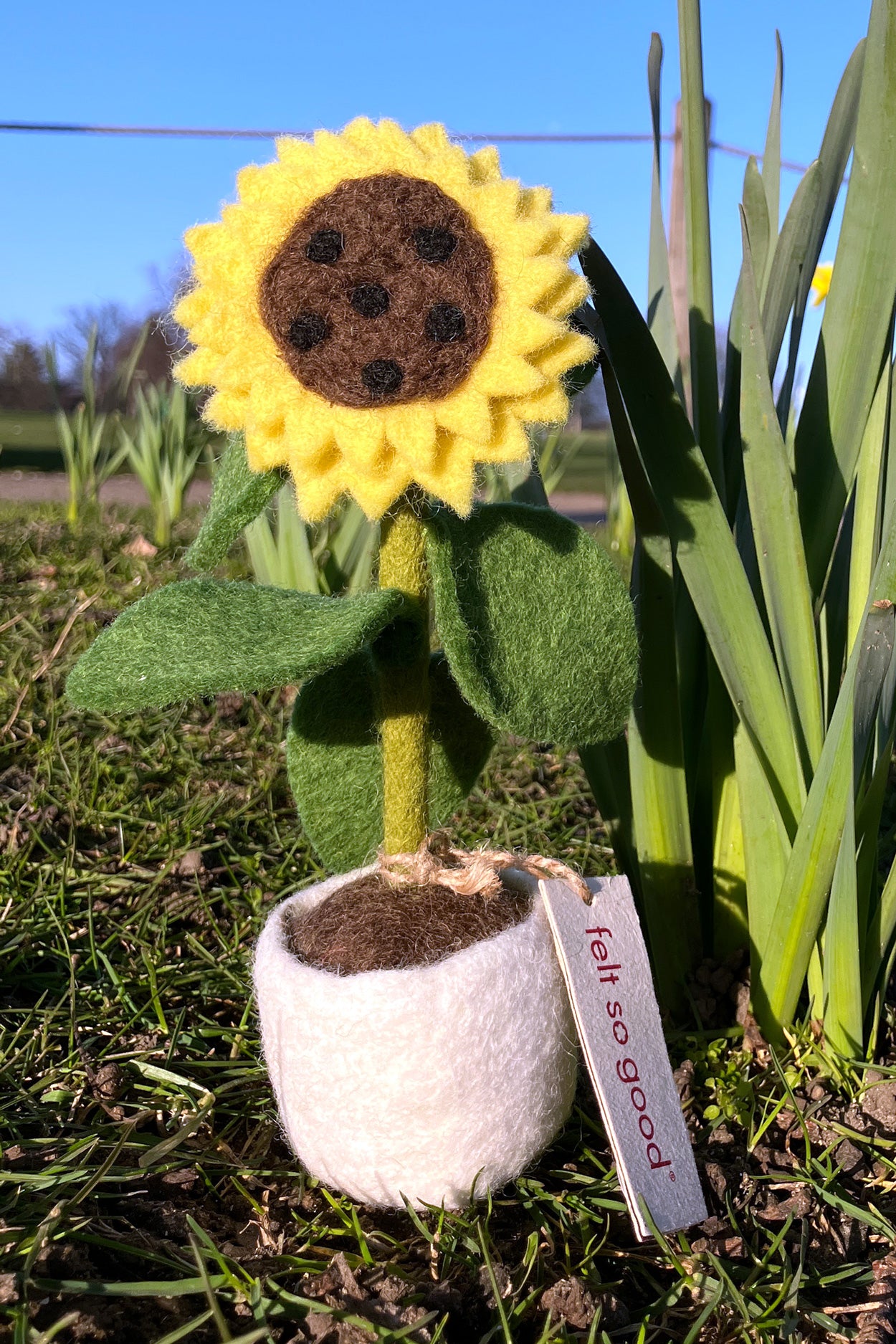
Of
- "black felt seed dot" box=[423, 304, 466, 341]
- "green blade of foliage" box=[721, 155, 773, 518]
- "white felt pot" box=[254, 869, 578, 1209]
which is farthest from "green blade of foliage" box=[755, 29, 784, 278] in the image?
"white felt pot" box=[254, 869, 578, 1209]

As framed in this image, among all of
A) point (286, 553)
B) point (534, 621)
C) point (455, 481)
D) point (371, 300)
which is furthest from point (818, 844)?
point (286, 553)

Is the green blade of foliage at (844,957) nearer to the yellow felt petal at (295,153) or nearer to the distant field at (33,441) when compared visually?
the yellow felt petal at (295,153)

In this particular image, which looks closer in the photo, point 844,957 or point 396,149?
point 396,149

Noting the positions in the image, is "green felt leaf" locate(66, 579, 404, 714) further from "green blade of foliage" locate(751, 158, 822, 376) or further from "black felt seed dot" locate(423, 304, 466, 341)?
"green blade of foliage" locate(751, 158, 822, 376)

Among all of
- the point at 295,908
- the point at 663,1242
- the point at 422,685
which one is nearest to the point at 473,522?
the point at 422,685

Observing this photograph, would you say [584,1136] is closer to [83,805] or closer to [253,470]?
[253,470]

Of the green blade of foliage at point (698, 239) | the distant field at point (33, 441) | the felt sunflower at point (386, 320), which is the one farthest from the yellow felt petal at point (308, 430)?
the distant field at point (33, 441)

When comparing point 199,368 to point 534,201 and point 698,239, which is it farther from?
point 698,239
